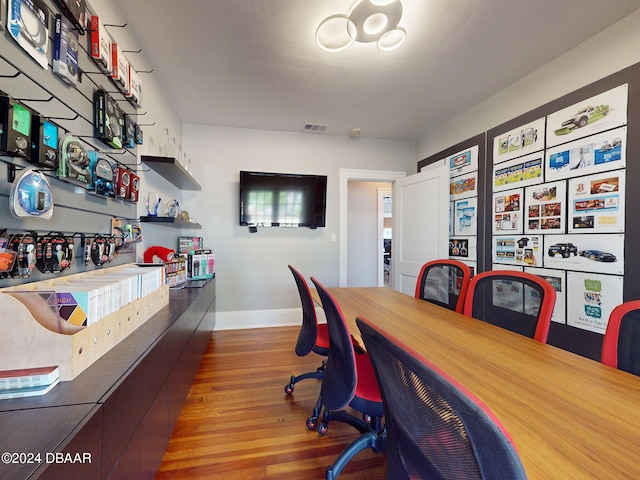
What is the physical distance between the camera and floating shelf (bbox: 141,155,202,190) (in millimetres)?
2049

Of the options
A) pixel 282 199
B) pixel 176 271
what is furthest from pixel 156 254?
pixel 282 199

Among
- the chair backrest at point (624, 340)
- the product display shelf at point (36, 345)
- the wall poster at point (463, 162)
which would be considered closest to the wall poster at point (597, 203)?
the wall poster at point (463, 162)

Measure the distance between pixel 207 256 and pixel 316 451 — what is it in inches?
81.3

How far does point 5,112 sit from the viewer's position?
0.88 m

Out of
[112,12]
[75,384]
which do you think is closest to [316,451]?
[75,384]

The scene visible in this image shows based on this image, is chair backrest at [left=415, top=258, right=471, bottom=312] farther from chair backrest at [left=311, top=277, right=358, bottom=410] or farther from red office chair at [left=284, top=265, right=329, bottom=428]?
chair backrest at [left=311, top=277, right=358, bottom=410]

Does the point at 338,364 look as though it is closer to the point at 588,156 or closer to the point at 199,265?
the point at 199,265

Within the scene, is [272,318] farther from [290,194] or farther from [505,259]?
[505,259]

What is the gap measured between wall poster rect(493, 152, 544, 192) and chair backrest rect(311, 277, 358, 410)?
2.21m

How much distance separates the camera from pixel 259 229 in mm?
3576

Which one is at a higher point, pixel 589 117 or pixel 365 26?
pixel 365 26

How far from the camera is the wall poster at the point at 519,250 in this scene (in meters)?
2.31

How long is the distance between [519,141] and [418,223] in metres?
1.33

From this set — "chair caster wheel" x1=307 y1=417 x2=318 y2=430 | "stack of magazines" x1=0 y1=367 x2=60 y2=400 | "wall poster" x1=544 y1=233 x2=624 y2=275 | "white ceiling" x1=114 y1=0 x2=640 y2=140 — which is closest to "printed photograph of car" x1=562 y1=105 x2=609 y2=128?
"white ceiling" x1=114 y1=0 x2=640 y2=140
